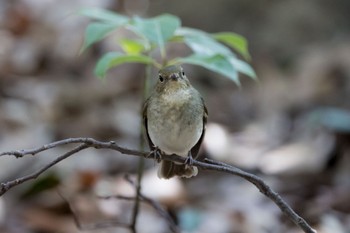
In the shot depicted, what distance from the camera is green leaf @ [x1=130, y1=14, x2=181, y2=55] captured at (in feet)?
9.37

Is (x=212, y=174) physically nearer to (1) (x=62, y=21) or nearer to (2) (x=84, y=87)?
(2) (x=84, y=87)

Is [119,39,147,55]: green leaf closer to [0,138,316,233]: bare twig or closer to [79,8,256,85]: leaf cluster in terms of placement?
[79,8,256,85]: leaf cluster

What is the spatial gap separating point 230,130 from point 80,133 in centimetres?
141

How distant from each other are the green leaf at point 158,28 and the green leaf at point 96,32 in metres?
0.11

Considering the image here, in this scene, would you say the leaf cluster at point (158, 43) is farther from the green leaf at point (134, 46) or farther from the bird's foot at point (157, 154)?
the bird's foot at point (157, 154)

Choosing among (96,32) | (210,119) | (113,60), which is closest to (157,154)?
(113,60)

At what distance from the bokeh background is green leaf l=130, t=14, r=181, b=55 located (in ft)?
3.11

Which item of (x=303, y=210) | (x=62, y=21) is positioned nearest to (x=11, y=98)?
(x=62, y=21)

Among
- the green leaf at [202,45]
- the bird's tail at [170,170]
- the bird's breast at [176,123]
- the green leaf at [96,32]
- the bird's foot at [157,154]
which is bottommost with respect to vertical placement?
the bird's foot at [157,154]

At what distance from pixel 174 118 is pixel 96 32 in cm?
51

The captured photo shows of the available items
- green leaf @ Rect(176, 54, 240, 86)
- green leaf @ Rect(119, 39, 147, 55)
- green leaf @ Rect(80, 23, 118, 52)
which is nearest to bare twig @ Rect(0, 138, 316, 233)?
green leaf @ Rect(176, 54, 240, 86)

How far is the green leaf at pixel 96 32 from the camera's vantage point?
2.90 m

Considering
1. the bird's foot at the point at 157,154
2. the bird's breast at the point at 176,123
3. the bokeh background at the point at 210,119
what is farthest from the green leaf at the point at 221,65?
the bokeh background at the point at 210,119

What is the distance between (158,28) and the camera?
2.92 metres
